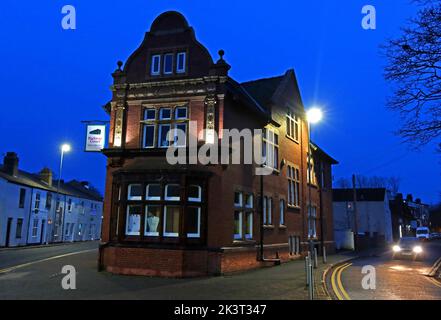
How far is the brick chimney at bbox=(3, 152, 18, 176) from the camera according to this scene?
42.6 m

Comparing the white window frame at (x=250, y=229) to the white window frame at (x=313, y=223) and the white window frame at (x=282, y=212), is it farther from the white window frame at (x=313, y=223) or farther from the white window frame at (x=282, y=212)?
the white window frame at (x=313, y=223)

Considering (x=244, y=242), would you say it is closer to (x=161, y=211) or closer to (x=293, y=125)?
(x=161, y=211)

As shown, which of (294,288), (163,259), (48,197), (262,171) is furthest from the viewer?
(48,197)

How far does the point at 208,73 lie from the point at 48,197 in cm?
3663

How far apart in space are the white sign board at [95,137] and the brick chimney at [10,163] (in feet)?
90.0

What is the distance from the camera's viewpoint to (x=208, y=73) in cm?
1856

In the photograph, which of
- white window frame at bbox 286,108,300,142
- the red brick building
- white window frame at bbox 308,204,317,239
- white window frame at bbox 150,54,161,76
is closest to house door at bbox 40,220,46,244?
the red brick building

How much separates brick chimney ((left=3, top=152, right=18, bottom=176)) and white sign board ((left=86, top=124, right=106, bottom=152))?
1080 inches

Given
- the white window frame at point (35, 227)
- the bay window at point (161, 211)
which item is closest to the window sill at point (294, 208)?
the bay window at point (161, 211)

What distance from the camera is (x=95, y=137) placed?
66.0 ft

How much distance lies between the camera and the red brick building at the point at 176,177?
17125 mm
